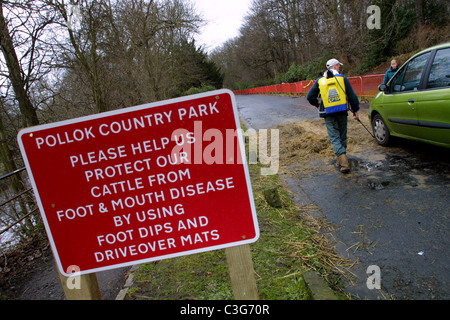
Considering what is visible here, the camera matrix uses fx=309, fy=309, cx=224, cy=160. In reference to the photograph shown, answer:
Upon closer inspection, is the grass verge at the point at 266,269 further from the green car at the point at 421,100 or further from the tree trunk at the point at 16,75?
the tree trunk at the point at 16,75

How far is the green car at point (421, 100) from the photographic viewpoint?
4.50 metres

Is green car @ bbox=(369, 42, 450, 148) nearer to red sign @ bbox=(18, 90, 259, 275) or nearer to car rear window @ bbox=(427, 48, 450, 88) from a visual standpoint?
car rear window @ bbox=(427, 48, 450, 88)

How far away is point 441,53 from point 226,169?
4634 millimetres

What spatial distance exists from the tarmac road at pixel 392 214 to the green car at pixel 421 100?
553 mm

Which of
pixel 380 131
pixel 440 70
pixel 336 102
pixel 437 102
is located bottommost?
pixel 380 131

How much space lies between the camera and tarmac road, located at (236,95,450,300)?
2609 millimetres

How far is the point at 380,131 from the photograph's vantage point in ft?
21.7

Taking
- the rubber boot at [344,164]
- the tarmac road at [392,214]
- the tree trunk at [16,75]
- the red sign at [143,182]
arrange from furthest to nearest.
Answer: the tree trunk at [16,75], the rubber boot at [344,164], the tarmac road at [392,214], the red sign at [143,182]

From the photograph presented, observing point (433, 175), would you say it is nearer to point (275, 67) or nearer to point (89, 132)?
point (89, 132)

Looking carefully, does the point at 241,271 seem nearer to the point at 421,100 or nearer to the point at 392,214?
the point at 392,214

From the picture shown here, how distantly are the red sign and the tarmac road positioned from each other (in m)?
1.53

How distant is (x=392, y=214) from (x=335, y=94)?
8.23 feet

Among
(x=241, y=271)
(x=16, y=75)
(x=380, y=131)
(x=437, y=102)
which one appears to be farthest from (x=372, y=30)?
(x=241, y=271)

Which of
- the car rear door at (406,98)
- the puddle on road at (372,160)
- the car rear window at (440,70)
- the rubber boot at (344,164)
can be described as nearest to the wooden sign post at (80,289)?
the puddle on road at (372,160)
